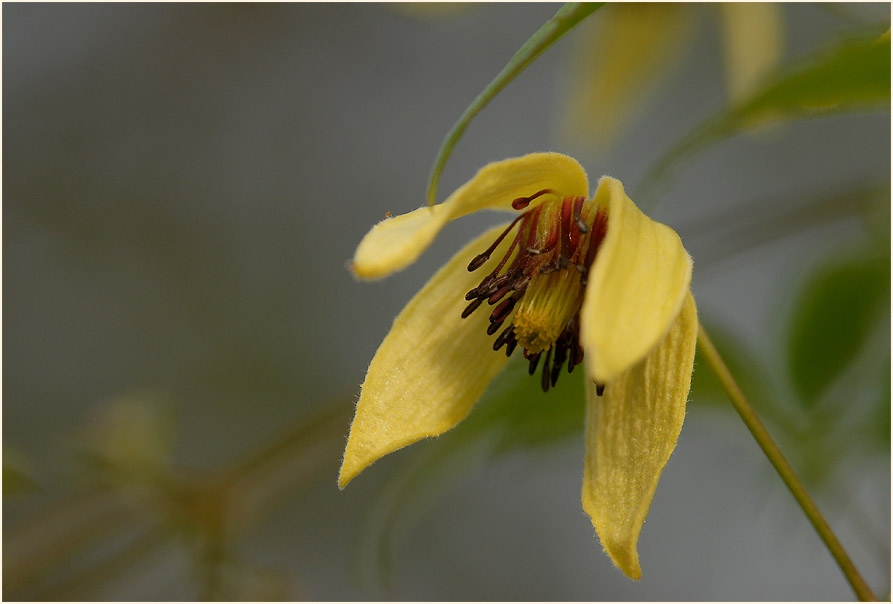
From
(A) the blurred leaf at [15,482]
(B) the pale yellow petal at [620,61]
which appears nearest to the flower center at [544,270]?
(A) the blurred leaf at [15,482]

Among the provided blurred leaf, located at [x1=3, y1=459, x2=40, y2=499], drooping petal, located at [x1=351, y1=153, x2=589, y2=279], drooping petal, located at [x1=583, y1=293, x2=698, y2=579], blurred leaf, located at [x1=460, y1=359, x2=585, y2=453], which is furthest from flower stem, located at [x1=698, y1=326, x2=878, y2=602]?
blurred leaf, located at [x1=3, y1=459, x2=40, y2=499]

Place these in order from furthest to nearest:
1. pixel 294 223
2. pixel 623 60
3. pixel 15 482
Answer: pixel 294 223, pixel 623 60, pixel 15 482

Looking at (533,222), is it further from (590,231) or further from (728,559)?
(728,559)

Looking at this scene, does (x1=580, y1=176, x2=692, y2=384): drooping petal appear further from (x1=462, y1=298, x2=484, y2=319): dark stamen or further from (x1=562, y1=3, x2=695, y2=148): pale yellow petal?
(x1=562, y1=3, x2=695, y2=148): pale yellow petal

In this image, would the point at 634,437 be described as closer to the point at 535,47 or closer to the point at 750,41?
the point at 535,47

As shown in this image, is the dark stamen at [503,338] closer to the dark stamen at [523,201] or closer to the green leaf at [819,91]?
the dark stamen at [523,201]

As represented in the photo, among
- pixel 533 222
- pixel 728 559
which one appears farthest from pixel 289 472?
pixel 728 559

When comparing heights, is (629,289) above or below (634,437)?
above

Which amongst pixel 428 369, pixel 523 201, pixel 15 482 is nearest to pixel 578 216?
pixel 523 201
